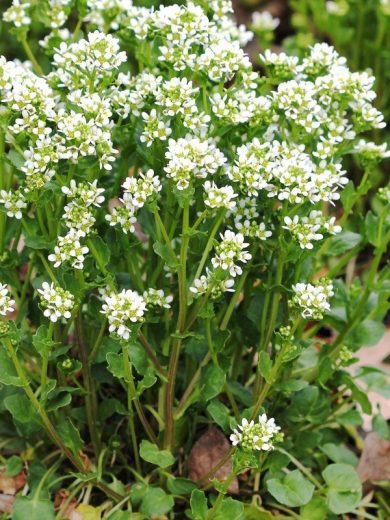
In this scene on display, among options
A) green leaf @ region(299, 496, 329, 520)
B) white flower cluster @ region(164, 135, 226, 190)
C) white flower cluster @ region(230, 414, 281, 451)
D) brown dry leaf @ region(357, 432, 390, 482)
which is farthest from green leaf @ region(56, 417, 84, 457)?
brown dry leaf @ region(357, 432, 390, 482)

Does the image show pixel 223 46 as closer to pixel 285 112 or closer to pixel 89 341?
pixel 285 112

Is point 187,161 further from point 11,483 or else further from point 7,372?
point 11,483

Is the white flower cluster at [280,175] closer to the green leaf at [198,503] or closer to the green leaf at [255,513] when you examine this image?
the green leaf at [198,503]

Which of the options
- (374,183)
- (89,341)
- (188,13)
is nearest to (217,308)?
(89,341)

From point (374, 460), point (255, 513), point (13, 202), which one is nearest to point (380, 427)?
point (374, 460)

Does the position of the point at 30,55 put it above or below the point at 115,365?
above
